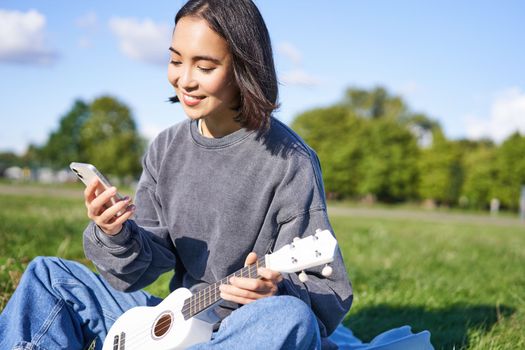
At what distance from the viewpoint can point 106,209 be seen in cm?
241

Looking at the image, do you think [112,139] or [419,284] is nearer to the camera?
[419,284]

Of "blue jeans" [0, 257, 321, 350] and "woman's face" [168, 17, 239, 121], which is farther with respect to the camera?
"woman's face" [168, 17, 239, 121]

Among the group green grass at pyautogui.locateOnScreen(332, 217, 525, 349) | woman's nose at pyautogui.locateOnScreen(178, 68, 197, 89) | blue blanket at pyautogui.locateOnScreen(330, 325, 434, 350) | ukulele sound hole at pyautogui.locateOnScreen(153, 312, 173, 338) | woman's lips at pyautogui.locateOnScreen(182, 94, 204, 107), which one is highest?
woman's nose at pyautogui.locateOnScreen(178, 68, 197, 89)

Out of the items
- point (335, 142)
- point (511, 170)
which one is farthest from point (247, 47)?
point (335, 142)

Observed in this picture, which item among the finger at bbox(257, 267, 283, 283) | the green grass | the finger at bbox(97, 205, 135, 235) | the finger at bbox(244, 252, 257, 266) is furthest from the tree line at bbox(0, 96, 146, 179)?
the finger at bbox(257, 267, 283, 283)

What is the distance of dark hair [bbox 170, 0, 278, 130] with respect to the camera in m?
2.52

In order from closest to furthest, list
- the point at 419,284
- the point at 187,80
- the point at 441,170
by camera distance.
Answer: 1. the point at 187,80
2. the point at 419,284
3. the point at 441,170

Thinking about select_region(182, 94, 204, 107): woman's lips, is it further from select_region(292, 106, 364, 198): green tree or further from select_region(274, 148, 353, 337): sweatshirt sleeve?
select_region(292, 106, 364, 198): green tree

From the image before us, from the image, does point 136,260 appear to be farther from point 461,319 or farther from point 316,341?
point 461,319

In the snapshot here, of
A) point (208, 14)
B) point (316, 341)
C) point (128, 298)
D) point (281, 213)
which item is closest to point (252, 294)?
point (316, 341)

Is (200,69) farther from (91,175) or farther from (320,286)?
(320,286)

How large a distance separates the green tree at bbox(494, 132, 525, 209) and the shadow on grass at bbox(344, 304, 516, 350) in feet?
133

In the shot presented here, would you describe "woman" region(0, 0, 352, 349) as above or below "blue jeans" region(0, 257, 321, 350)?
above

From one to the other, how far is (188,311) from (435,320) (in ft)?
9.12
